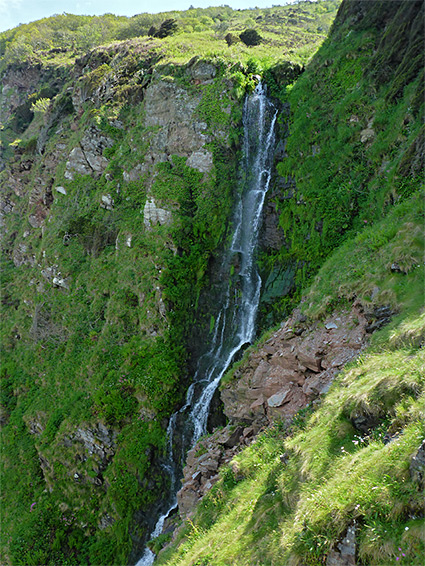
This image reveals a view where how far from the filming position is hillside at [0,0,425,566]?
529cm

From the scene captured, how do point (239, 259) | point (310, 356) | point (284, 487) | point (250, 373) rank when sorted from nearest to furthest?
point (284, 487) → point (310, 356) → point (250, 373) → point (239, 259)

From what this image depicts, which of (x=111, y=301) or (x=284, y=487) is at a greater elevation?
(x=111, y=301)

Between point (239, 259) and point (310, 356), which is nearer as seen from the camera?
point (310, 356)

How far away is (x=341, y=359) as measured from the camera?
27.2ft

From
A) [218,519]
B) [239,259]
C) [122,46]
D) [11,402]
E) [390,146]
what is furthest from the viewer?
[122,46]

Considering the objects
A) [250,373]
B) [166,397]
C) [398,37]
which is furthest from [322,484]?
[398,37]

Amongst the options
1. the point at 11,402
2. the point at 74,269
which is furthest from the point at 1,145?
the point at 11,402

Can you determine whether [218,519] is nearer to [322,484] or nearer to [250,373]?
[322,484]

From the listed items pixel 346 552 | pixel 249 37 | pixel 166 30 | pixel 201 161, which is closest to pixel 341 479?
pixel 346 552

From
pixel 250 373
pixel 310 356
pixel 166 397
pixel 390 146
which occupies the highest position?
pixel 390 146

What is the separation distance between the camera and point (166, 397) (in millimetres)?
15477

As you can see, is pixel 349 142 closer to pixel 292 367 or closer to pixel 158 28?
pixel 292 367

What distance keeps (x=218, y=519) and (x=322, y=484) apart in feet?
11.3

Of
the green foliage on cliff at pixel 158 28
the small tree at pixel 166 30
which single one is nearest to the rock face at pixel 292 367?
the green foliage on cliff at pixel 158 28
